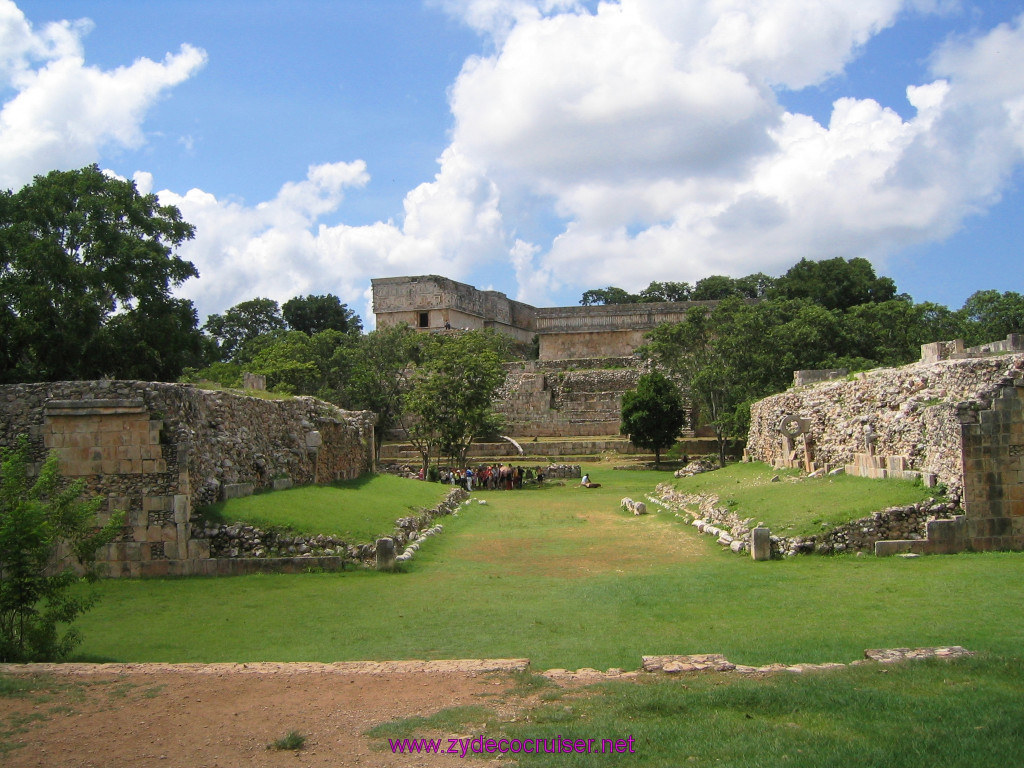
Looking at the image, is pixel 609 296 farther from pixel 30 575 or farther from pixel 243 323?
pixel 30 575

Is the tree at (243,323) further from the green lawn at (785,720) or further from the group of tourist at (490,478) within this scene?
the green lawn at (785,720)

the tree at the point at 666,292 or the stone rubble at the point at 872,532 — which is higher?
the tree at the point at 666,292

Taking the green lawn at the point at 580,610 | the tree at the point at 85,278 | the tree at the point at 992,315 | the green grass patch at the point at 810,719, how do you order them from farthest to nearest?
the tree at the point at 992,315 → the tree at the point at 85,278 → the green lawn at the point at 580,610 → the green grass patch at the point at 810,719

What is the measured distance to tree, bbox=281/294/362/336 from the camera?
223 ft

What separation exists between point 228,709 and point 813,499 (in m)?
10.8

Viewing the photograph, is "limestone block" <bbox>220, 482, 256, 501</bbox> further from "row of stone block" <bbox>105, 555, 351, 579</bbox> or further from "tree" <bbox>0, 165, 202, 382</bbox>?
"tree" <bbox>0, 165, 202, 382</bbox>

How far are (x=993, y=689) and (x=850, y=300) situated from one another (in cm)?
4722

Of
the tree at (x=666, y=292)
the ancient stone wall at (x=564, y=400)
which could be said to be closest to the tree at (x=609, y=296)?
the tree at (x=666, y=292)

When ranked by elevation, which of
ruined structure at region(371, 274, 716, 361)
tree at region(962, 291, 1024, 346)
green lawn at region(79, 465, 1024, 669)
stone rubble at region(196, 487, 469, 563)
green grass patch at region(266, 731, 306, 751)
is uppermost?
ruined structure at region(371, 274, 716, 361)

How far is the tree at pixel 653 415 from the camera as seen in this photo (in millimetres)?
31203

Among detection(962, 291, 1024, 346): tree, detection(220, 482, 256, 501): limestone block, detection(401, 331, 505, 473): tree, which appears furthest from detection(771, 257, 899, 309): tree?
detection(220, 482, 256, 501): limestone block

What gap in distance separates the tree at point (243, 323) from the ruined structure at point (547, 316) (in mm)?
15731

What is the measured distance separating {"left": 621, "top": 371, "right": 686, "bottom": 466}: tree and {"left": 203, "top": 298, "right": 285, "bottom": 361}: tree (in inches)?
1576

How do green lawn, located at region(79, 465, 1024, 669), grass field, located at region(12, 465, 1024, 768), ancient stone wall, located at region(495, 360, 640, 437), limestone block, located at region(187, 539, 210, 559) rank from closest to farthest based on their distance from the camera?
1. grass field, located at region(12, 465, 1024, 768)
2. green lawn, located at region(79, 465, 1024, 669)
3. limestone block, located at region(187, 539, 210, 559)
4. ancient stone wall, located at region(495, 360, 640, 437)
